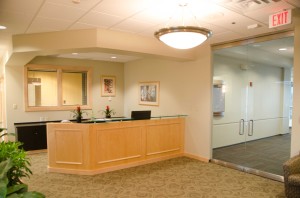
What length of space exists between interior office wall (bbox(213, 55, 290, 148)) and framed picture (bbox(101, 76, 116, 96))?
3.74 metres

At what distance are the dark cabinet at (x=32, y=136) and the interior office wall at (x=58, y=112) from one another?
1.57ft

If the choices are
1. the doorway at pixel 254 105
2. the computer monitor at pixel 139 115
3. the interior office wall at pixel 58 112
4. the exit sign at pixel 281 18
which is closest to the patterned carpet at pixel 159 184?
the doorway at pixel 254 105

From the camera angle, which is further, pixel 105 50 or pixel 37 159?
pixel 37 159

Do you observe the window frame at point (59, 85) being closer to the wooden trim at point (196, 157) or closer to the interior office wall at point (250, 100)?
the wooden trim at point (196, 157)

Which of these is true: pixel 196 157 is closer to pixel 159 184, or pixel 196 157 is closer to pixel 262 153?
pixel 262 153

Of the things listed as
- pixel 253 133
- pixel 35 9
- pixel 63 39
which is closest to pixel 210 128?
pixel 253 133

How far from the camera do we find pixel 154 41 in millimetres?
4547

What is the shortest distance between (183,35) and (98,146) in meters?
2.87

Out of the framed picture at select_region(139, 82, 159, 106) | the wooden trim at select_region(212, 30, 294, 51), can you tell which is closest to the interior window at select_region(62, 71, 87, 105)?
the framed picture at select_region(139, 82, 159, 106)

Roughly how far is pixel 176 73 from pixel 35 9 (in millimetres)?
3646

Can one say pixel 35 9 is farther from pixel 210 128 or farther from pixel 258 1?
pixel 210 128

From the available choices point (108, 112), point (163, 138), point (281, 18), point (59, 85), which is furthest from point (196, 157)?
point (59, 85)

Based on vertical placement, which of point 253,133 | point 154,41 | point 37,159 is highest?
point 154,41

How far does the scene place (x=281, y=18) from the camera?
2957mm
